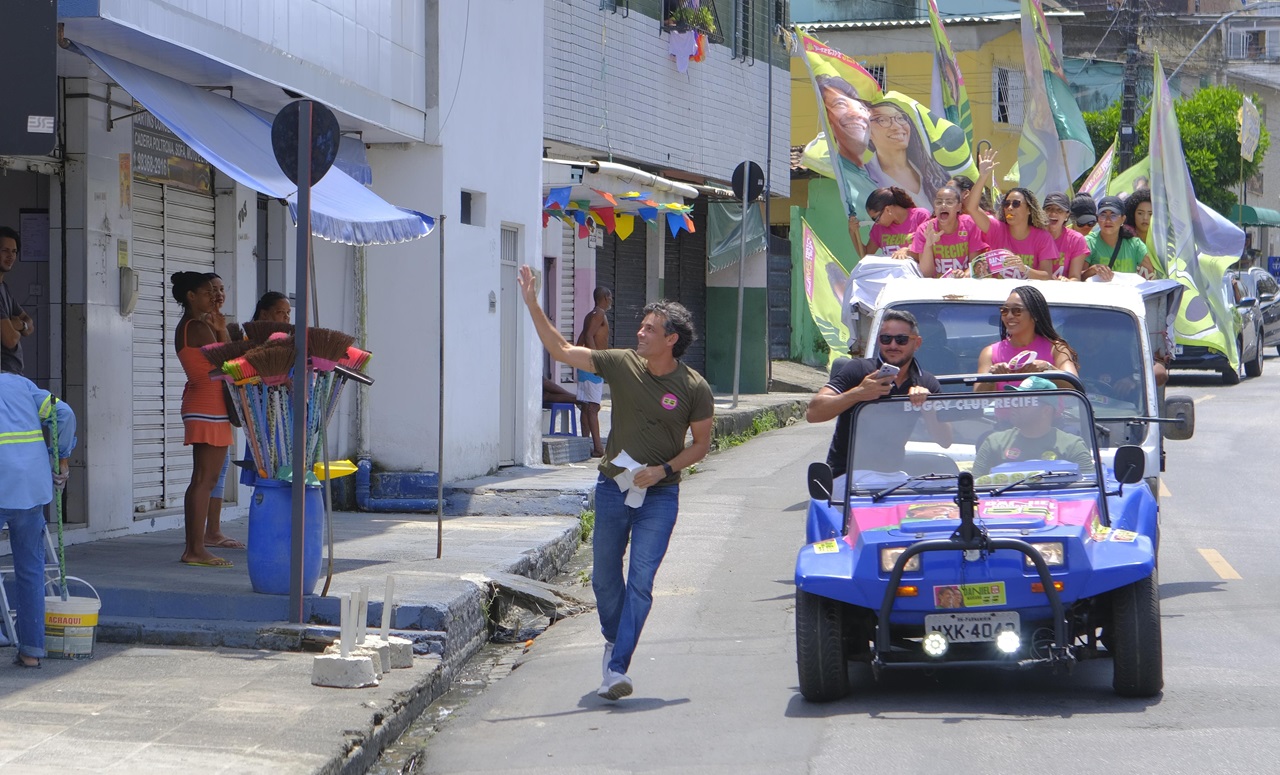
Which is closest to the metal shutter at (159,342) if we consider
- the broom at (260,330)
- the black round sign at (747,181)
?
the broom at (260,330)

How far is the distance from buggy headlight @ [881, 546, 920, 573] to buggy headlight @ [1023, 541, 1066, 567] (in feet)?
1.47

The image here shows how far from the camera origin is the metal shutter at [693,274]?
26359mm

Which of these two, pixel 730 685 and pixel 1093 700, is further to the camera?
pixel 730 685

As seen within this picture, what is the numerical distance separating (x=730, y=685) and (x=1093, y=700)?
1685mm

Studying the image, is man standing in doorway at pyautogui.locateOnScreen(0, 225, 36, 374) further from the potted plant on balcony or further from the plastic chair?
the potted plant on balcony

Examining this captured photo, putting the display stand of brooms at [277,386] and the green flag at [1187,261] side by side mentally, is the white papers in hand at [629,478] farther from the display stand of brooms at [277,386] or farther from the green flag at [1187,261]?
the green flag at [1187,261]

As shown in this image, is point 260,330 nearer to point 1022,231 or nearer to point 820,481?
point 820,481

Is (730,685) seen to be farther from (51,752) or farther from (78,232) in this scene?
(78,232)

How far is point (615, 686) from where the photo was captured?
285 inches

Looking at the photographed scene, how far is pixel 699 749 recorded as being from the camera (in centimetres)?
638

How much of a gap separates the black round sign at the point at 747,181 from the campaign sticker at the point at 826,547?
13693mm

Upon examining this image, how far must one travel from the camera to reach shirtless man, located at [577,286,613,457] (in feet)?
55.7

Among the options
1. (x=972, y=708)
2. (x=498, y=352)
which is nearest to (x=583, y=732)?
(x=972, y=708)

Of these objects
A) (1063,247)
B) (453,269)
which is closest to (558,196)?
(453,269)
